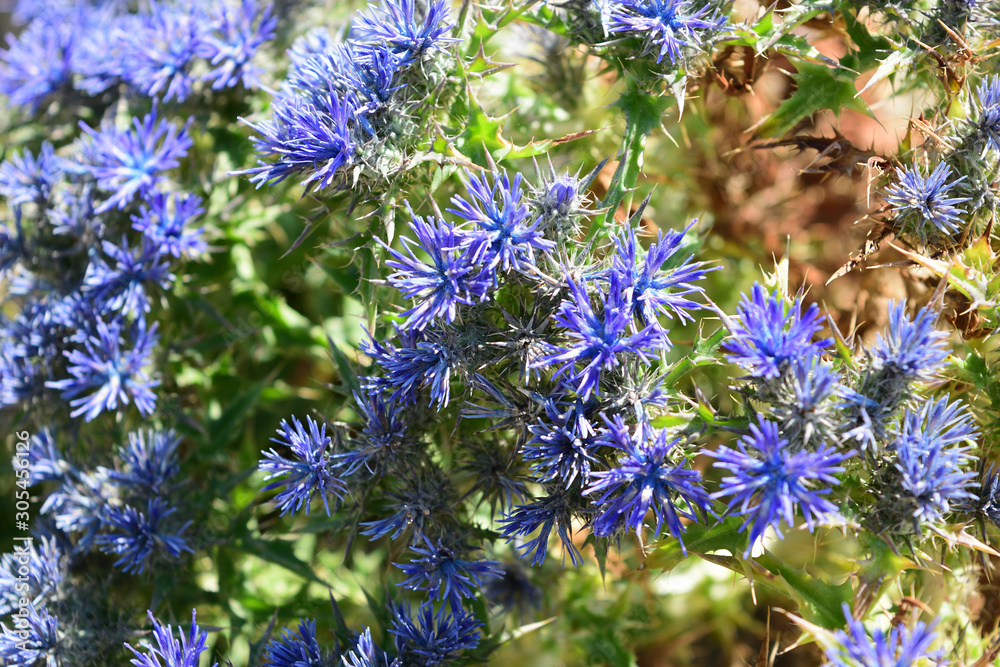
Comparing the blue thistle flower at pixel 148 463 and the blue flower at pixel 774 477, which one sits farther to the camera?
the blue thistle flower at pixel 148 463

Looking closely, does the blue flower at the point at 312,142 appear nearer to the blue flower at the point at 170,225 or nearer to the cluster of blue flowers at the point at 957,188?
the blue flower at the point at 170,225

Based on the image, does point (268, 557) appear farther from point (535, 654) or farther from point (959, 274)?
point (959, 274)

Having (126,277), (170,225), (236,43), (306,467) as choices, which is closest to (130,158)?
(170,225)

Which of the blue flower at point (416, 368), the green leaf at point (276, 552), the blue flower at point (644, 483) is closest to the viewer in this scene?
the blue flower at point (644, 483)

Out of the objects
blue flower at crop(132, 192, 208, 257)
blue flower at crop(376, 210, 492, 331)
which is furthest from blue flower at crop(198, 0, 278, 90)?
blue flower at crop(376, 210, 492, 331)

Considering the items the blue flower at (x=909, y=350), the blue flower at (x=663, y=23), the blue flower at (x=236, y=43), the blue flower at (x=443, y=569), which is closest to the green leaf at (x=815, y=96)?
the blue flower at (x=663, y=23)

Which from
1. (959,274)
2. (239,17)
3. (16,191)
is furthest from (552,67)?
(16,191)
